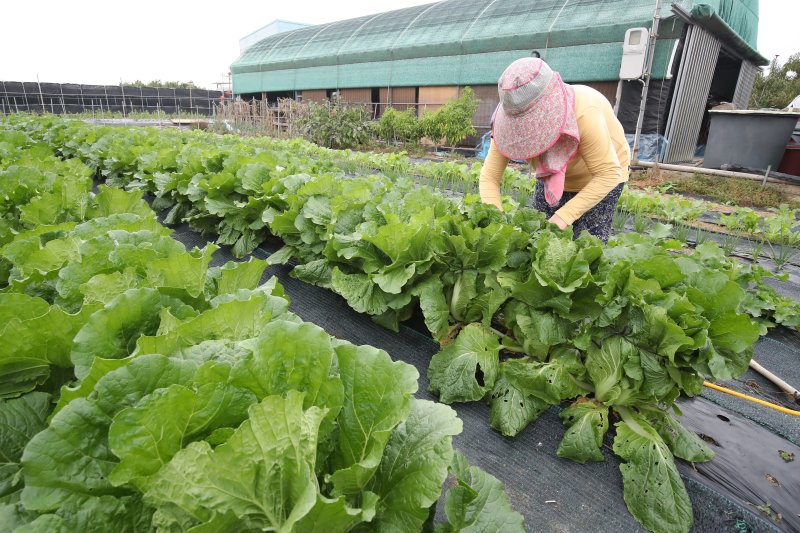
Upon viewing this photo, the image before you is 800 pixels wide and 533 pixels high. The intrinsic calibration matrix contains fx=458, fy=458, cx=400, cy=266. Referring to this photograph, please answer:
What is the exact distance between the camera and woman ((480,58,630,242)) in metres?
2.56

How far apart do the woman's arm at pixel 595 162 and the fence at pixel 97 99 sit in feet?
105

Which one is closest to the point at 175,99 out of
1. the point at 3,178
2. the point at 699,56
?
the point at 699,56

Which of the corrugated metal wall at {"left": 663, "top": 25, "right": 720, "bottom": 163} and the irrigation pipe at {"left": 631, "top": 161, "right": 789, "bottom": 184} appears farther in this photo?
the corrugated metal wall at {"left": 663, "top": 25, "right": 720, "bottom": 163}

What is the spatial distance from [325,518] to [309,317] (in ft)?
Result: 8.49

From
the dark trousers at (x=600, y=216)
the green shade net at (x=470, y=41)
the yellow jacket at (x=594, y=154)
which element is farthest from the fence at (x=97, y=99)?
the yellow jacket at (x=594, y=154)

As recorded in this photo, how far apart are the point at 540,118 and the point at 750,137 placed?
450 inches

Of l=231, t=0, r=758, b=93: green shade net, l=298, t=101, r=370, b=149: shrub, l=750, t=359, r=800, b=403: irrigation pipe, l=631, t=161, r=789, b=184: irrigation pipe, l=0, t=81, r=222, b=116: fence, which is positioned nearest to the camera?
l=750, t=359, r=800, b=403: irrigation pipe

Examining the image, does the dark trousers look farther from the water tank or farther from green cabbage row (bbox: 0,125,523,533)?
the water tank

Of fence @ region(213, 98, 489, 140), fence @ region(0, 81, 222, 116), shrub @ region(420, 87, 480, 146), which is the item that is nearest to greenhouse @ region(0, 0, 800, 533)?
shrub @ region(420, 87, 480, 146)

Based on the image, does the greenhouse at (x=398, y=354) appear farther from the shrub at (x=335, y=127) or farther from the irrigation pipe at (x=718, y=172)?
the shrub at (x=335, y=127)

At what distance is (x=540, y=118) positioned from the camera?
8.57 feet

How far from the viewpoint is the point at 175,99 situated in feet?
120

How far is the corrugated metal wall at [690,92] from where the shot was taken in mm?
12023

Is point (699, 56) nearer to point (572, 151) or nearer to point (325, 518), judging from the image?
point (572, 151)
